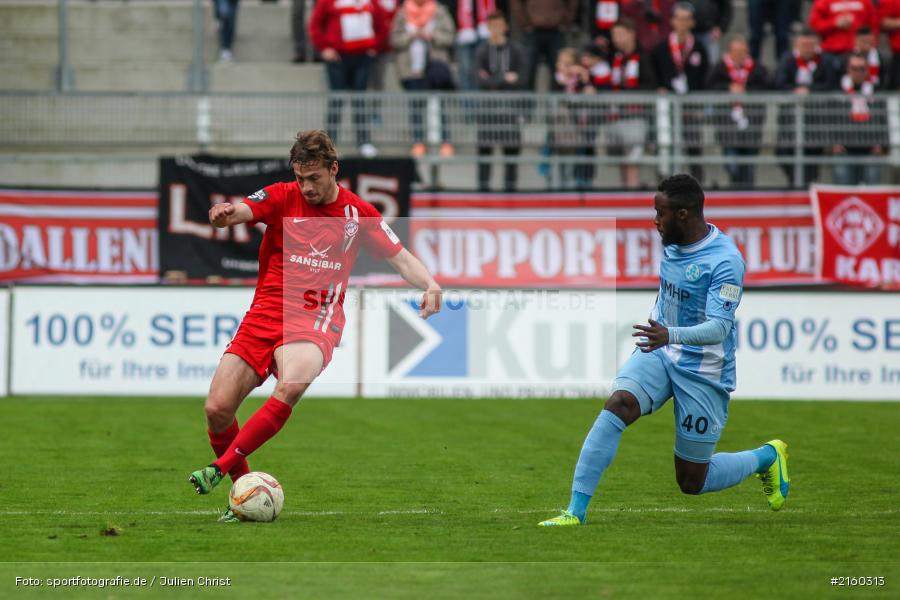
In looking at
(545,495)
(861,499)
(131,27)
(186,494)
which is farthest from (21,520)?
(131,27)

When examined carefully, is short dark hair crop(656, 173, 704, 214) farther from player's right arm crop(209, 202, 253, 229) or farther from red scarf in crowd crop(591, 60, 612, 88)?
red scarf in crowd crop(591, 60, 612, 88)

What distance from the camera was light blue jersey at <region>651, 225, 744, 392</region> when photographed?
848cm

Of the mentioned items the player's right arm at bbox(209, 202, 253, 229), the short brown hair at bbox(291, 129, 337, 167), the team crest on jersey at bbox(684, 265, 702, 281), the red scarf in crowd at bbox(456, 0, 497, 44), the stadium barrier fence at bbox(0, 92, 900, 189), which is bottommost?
the team crest on jersey at bbox(684, 265, 702, 281)

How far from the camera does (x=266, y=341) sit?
9.09m

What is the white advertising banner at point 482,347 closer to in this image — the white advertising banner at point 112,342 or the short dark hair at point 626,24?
the white advertising banner at point 112,342

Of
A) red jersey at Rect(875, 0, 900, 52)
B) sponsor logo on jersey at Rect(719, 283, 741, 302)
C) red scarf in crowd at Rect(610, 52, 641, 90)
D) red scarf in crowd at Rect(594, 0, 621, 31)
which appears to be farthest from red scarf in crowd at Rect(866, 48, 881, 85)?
sponsor logo on jersey at Rect(719, 283, 741, 302)

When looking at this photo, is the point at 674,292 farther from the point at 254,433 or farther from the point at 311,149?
the point at 254,433

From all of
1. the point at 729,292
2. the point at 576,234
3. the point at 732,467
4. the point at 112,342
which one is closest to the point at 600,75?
the point at 576,234

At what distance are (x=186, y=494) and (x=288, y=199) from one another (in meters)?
2.33

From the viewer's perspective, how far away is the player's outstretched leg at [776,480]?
934cm

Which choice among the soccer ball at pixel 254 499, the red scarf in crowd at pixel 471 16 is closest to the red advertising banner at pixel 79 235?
the red scarf in crowd at pixel 471 16

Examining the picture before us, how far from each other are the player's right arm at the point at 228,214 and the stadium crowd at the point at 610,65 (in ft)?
39.0

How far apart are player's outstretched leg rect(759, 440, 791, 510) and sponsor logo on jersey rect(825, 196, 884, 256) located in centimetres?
1156

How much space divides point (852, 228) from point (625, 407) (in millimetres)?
12755
